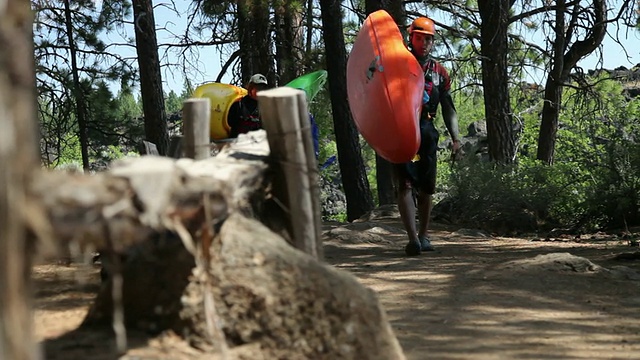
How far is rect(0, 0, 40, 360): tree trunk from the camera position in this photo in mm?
2178

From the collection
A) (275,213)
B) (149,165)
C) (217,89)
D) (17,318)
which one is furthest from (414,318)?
(217,89)

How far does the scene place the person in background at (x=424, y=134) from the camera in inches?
309

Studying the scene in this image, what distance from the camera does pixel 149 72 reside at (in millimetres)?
13219

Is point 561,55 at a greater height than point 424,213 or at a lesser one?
greater

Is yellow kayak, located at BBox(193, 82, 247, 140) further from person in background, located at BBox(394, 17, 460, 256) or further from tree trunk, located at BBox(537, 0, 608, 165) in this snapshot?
tree trunk, located at BBox(537, 0, 608, 165)

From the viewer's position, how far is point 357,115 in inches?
313

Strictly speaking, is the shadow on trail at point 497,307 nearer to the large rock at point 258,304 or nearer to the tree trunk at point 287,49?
the large rock at point 258,304

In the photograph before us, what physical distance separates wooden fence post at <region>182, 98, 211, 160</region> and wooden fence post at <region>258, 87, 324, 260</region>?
34 cm

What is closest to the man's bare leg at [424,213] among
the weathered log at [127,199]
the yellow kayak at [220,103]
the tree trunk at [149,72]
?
the yellow kayak at [220,103]

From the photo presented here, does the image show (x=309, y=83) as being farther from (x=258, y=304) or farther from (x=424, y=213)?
(x=258, y=304)

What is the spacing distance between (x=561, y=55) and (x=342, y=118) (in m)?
5.51

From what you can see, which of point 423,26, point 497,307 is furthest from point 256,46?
point 497,307

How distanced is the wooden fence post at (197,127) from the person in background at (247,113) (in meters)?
4.60

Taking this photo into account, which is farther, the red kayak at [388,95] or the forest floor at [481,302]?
the red kayak at [388,95]
